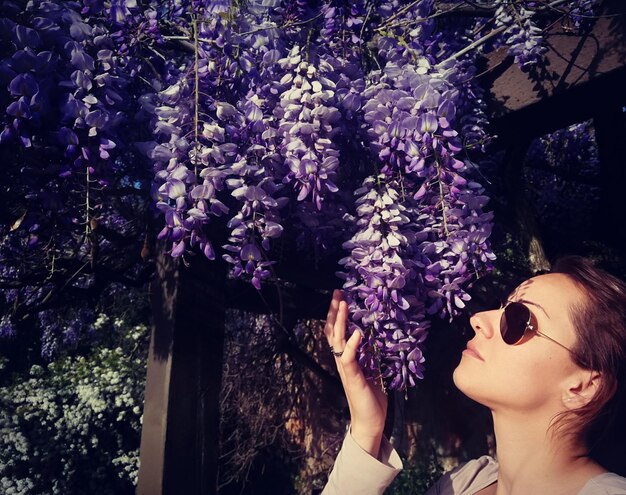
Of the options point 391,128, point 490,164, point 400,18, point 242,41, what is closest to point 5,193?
point 242,41

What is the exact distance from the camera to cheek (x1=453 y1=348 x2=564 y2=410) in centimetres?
140

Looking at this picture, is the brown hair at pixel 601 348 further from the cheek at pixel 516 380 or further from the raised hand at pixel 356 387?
the raised hand at pixel 356 387

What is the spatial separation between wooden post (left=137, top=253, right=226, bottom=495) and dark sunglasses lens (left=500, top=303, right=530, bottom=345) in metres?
1.17

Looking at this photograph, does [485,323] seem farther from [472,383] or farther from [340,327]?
[340,327]

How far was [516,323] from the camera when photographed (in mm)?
1472

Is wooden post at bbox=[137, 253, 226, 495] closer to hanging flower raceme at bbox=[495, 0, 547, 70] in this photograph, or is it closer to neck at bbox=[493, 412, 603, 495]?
neck at bbox=[493, 412, 603, 495]

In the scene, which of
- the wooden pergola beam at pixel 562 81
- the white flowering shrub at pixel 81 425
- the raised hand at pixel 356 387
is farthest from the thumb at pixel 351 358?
the white flowering shrub at pixel 81 425

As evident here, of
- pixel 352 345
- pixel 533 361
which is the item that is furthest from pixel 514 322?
pixel 352 345

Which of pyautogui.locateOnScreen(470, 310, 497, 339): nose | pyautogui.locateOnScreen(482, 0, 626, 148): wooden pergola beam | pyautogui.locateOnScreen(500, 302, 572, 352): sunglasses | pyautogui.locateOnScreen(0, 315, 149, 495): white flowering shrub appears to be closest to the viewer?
pyautogui.locateOnScreen(500, 302, 572, 352): sunglasses

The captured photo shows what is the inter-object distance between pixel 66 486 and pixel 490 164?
5101 millimetres

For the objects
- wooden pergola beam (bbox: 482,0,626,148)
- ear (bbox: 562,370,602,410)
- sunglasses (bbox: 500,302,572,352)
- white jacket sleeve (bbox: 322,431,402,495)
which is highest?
wooden pergola beam (bbox: 482,0,626,148)

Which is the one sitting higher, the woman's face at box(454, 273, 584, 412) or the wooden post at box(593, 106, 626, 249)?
the wooden post at box(593, 106, 626, 249)

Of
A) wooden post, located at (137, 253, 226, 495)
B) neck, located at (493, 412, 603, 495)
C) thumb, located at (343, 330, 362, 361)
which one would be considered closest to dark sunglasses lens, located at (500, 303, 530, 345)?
neck, located at (493, 412, 603, 495)

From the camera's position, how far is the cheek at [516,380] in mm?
1402
